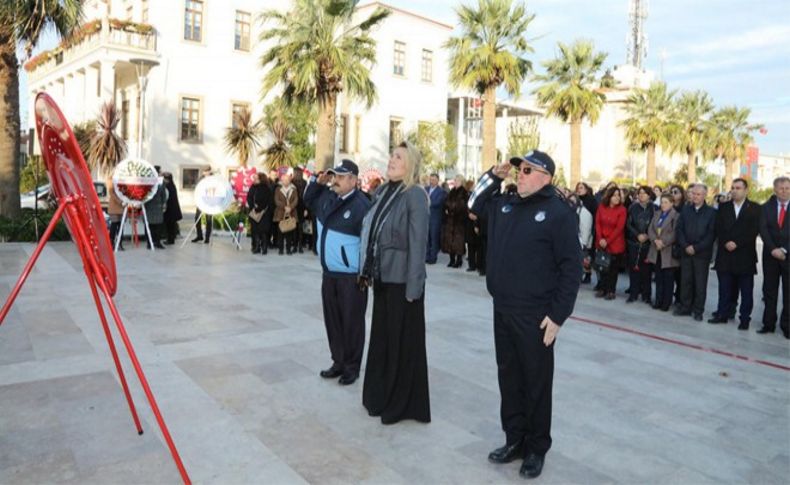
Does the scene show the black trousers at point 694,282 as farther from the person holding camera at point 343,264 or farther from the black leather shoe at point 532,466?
the black leather shoe at point 532,466

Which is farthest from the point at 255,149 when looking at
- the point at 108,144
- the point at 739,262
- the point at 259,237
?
the point at 739,262

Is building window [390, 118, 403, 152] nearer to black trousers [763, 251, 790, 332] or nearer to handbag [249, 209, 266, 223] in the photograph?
handbag [249, 209, 266, 223]

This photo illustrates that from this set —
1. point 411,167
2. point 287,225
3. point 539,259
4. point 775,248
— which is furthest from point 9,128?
point 775,248

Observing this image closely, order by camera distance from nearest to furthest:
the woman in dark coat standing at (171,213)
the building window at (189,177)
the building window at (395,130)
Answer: the woman in dark coat standing at (171,213) < the building window at (189,177) < the building window at (395,130)

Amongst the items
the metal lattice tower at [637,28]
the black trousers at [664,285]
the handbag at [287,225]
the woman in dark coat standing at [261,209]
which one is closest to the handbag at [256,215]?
the woman in dark coat standing at [261,209]

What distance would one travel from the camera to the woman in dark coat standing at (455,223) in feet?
41.8

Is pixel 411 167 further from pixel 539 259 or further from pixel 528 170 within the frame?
pixel 539 259

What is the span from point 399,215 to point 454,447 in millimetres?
1558

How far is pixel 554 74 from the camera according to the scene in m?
32.6

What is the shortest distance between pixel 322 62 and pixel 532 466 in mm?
17400

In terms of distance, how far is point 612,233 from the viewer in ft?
32.7

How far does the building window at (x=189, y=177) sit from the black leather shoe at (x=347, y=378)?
2785 cm

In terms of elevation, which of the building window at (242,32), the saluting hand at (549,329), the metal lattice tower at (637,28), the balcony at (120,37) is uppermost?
the metal lattice tower at (637,28)

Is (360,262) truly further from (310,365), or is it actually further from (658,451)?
(658,451)
